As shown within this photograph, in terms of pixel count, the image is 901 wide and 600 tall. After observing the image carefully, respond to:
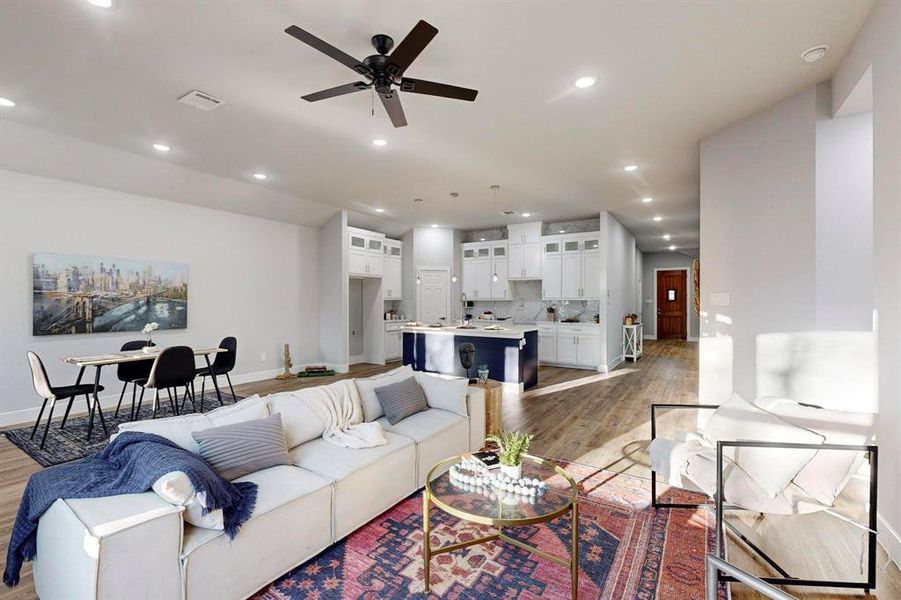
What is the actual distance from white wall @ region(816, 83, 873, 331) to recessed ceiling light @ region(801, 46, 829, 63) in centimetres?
52

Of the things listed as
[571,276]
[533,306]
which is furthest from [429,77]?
[533,306]

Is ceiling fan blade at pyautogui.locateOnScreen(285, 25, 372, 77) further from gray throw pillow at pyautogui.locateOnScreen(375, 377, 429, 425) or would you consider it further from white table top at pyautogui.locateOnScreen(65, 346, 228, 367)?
white table top at pyautogui.locateOnScreen(65, 346, 228, 367)

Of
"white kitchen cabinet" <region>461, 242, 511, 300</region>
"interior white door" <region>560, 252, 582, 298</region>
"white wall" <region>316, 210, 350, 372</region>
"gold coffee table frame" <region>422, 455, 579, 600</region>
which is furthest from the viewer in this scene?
"white kitchen cabinet" <region>461, 242, 511, 300</region>

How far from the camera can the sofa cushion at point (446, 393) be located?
3.40 m

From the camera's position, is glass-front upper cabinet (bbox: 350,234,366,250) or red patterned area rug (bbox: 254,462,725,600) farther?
glass-front upper cabinet (bbox: 350,234,366,250)

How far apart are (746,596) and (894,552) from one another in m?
0.95

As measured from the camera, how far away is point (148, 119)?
3865 millimetres

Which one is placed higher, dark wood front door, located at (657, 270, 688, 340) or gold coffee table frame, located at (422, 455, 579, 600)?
dark wood front door, located at (657, 270, 688, 340)

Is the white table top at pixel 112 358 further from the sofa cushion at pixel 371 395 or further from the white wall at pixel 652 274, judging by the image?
the white wall at pixel 652 274

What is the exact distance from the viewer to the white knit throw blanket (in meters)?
2.68

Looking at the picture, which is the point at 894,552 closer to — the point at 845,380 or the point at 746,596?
the point at 746,596

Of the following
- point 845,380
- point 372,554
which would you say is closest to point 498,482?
point 372,554

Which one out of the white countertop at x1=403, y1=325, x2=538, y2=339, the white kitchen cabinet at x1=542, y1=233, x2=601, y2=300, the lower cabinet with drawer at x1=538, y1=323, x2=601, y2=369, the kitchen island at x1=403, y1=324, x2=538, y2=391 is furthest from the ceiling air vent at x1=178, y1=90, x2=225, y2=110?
the lower cabinet with drawer at x1=538, y1=323, x2=601, y2=369

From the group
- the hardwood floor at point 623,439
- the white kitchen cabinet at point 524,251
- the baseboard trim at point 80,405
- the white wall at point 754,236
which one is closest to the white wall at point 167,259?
the baseboard trim at point 80,405
